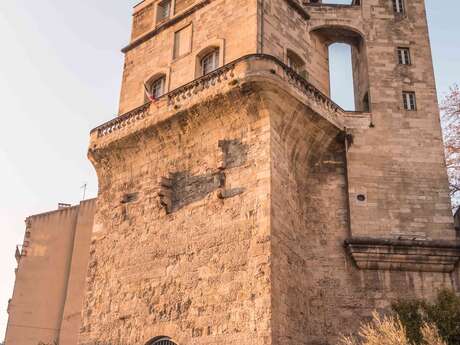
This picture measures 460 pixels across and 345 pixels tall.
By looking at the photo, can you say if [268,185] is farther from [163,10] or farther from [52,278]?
[52,278]

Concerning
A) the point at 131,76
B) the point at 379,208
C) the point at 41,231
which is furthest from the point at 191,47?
the point at 41,231

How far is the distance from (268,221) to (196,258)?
2056 mm

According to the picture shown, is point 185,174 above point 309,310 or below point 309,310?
above

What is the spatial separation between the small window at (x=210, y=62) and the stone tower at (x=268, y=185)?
5 centimetres

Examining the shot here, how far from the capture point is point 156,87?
58.4ft

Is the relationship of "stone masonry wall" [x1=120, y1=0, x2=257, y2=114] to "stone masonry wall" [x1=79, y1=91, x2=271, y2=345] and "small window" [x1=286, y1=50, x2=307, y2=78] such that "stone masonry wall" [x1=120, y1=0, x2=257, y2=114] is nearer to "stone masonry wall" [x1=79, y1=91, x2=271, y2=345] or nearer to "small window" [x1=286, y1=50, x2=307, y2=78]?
"small window" [x1=286, y1=50, x2=307, y2=78]

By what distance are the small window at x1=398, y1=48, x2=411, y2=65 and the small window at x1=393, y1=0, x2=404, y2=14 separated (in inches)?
51.8

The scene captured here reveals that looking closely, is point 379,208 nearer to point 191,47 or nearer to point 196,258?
point 196,258

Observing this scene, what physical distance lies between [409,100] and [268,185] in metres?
5.66

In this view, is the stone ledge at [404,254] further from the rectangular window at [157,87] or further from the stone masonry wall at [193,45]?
the rectangular window at [157,87]

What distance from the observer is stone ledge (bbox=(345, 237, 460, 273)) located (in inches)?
567

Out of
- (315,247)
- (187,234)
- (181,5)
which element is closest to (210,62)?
(181,5)

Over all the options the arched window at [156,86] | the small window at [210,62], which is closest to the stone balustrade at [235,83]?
the arched window at [156,86]

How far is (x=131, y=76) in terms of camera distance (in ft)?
60.4
